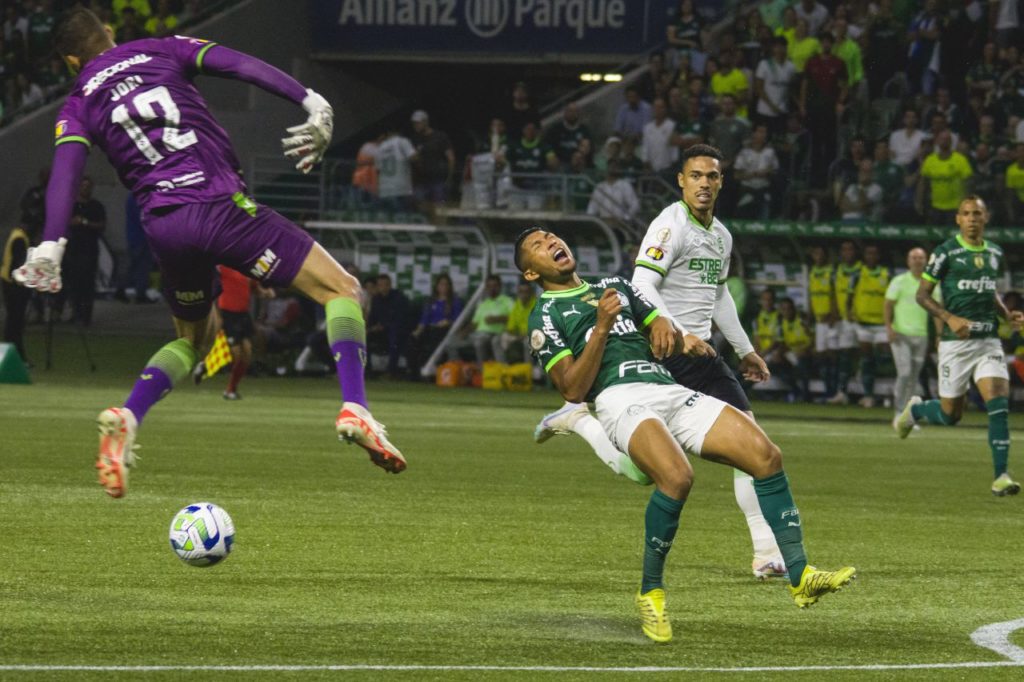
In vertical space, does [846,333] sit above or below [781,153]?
below

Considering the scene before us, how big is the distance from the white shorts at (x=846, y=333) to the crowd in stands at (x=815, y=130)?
1592 millimetres

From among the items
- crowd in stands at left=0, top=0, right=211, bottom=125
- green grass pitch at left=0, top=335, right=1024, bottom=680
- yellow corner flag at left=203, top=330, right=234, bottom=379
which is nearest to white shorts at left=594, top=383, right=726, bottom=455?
green grass pitch at left=0, top=335, right=1024, bottom=680

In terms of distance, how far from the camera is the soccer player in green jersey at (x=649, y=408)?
7.44 m

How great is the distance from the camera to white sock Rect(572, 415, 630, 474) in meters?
8.97

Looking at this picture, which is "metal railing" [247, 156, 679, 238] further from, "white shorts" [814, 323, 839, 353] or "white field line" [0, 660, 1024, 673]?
"white field line" [0, 660, 1024, 673]

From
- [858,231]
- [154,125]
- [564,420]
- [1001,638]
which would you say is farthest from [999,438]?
[858,231]

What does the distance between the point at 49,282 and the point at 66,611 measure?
1.52 metres

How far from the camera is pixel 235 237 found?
8.30 metres

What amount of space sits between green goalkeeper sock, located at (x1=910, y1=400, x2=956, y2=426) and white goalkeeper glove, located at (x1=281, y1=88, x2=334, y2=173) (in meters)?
8.84

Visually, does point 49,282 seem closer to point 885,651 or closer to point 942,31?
point 885,651

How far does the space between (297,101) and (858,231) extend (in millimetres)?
19277

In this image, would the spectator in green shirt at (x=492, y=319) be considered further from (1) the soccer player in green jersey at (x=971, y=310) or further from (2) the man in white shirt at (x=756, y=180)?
(1) the soccer player in green jersey at (x=971, y=310)

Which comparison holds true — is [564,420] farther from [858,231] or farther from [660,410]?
[858,231]

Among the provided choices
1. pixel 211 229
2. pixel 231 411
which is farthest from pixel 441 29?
pixel 211 229
